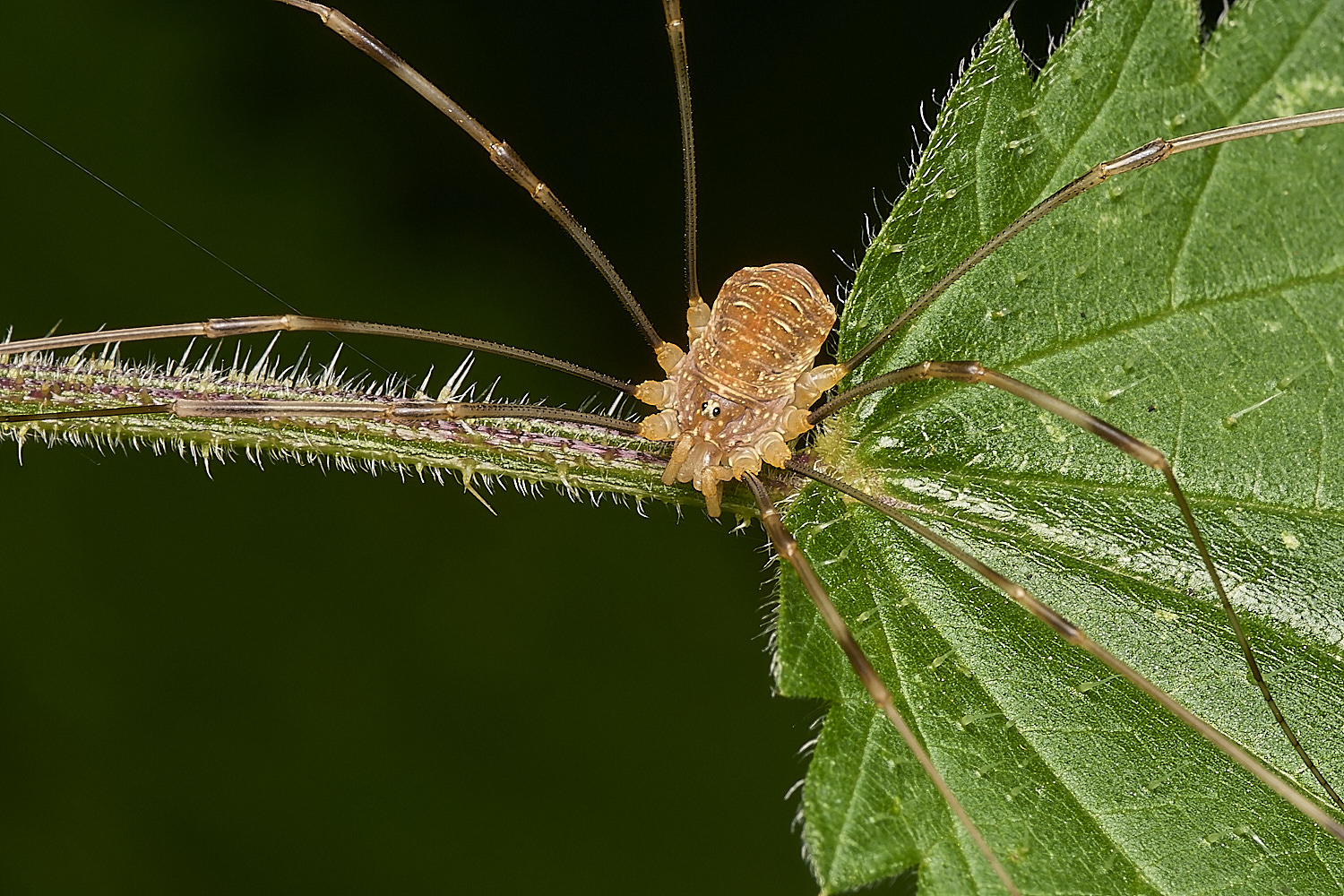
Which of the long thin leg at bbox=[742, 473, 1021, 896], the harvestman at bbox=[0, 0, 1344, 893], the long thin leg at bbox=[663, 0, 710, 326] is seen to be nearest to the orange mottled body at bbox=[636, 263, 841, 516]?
the harvestman at bbox=[0, 0, 1344, 893]

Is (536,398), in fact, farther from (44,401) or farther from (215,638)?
(44,401)

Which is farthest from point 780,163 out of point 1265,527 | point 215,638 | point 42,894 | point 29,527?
point 42,894

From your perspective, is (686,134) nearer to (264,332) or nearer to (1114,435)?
(264,332)

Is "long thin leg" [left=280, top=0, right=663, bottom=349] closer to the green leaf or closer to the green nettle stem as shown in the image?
the green nettle stem

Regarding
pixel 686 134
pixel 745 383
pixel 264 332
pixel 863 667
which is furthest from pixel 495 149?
pixel 863 667

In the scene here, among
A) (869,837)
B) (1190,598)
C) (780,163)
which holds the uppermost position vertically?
(780,163)

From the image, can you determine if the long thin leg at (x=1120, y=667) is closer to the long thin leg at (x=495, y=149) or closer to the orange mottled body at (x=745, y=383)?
the orange mottled body at (x=745, y=383)
